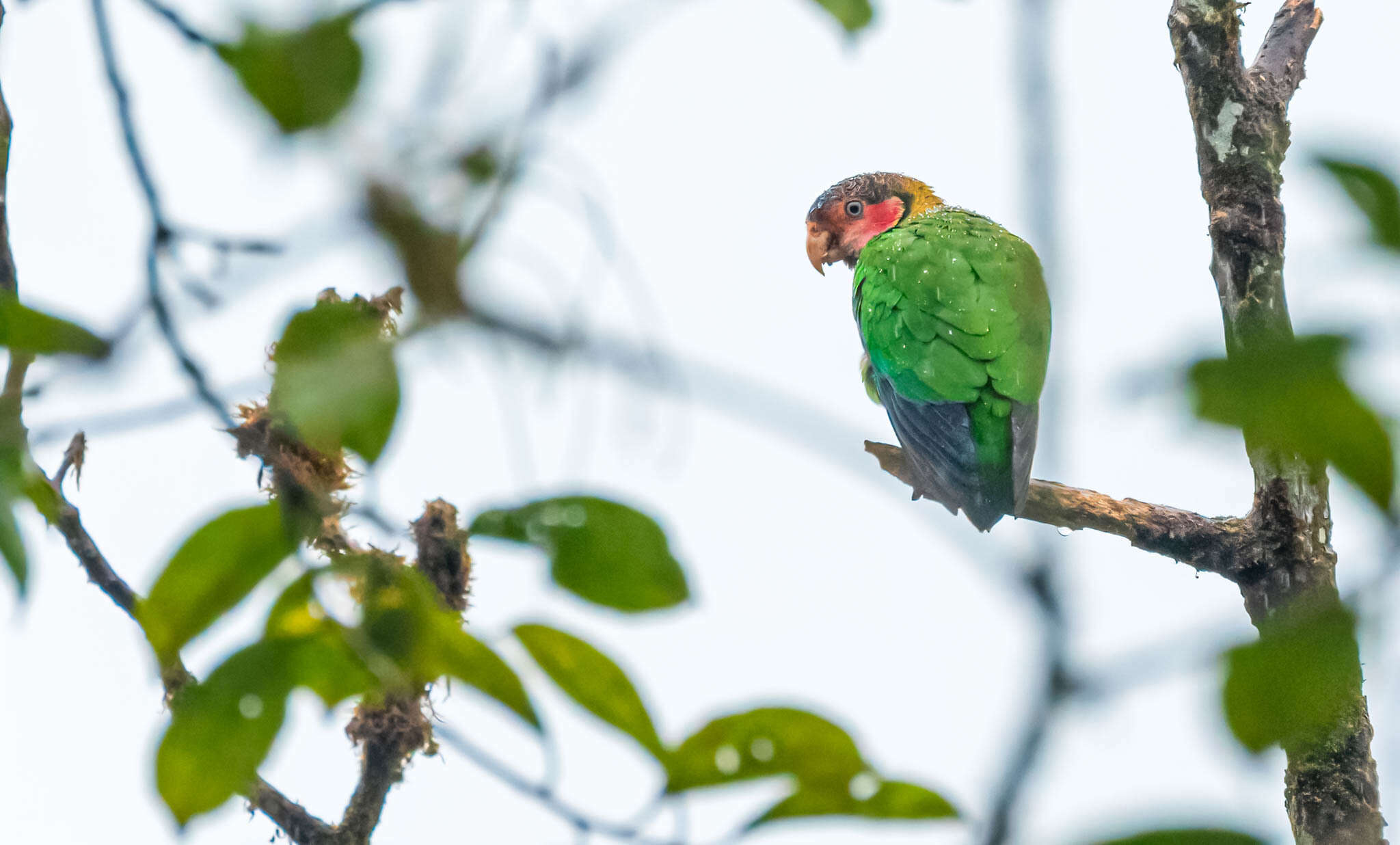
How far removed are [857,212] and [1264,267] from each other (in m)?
2.34

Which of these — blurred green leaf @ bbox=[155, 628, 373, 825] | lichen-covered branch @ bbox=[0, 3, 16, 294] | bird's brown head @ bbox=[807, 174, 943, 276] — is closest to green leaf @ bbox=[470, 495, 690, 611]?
blurred green leaf @ bbox=[155, 628, 373, 825]

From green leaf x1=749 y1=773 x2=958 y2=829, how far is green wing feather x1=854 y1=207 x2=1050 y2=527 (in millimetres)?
2563

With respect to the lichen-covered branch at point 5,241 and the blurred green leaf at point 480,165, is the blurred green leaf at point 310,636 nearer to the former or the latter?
the blurred green leaf at point 480,165

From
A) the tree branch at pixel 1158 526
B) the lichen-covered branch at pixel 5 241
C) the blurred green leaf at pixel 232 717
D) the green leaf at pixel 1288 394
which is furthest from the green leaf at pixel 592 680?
the tree branch at pixel 1158 526

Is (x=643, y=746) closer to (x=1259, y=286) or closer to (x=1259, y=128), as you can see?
(x=1259, y=286)

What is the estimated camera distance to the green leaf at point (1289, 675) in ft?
1.72

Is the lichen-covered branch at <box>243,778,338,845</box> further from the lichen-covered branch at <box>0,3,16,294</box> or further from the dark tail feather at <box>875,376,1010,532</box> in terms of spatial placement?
the dark tail feather at <box>875,376,1010,532</box>

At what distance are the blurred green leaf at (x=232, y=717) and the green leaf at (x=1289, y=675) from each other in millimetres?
527

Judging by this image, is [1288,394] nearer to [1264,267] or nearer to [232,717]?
[232,717]

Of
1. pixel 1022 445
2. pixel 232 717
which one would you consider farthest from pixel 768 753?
pixel 1022 445

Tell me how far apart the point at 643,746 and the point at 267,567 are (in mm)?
263

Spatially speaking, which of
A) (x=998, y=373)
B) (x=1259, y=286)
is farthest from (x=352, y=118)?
(x=998, y=373)

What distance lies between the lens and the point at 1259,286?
3.00 m

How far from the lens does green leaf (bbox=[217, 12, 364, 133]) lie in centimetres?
63
